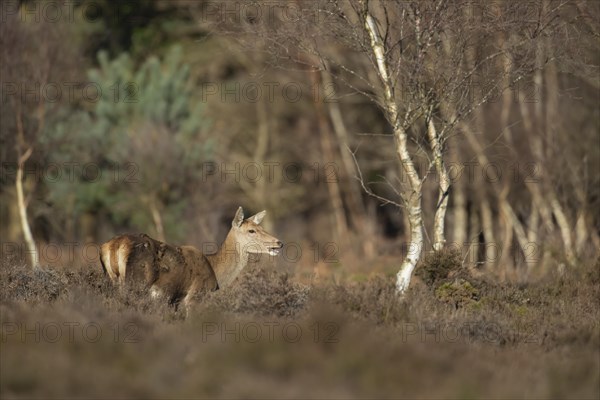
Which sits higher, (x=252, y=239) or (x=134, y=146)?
(x=134, y=146)

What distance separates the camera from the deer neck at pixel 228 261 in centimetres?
1452

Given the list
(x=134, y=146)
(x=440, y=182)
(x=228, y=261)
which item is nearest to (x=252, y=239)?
(x=228, y=261)

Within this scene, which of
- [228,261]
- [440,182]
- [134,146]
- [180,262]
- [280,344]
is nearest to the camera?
[280,344]

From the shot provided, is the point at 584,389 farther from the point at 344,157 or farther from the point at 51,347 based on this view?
the point at 344,157

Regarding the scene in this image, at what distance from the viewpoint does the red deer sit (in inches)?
506

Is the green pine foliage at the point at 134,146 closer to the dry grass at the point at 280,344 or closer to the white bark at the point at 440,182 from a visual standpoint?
the white bark at the point at 440,182

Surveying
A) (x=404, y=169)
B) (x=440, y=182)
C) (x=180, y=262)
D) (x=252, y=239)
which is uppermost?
(x=404, y=169)

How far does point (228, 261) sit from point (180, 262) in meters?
1.39

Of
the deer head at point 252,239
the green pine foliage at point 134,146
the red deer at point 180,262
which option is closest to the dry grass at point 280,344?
the red deer at point 180,262

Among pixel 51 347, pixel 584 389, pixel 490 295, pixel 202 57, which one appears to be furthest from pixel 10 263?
pixel 202 57

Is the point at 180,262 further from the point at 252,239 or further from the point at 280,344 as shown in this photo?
the point at 280,344

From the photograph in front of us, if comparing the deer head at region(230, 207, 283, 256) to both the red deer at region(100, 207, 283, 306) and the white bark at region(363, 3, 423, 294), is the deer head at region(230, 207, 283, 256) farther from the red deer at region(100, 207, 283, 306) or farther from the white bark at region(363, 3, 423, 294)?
the white bark at region(363, 3, 423, 294)

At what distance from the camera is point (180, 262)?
13.4 meters

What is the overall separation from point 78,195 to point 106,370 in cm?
2288
